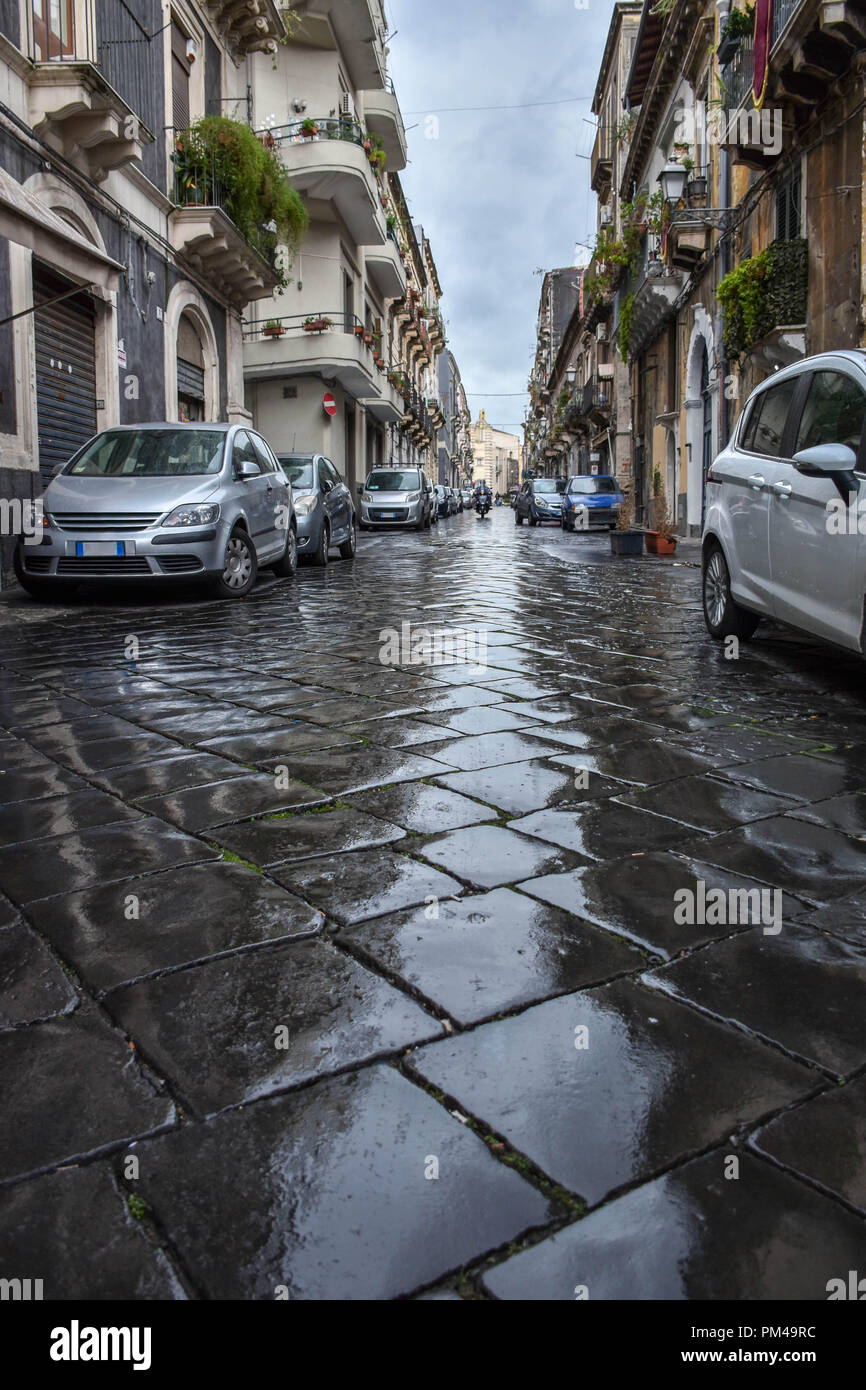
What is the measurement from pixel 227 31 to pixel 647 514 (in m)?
14.8

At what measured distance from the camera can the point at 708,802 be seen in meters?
3.48

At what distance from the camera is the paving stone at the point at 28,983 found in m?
2.11

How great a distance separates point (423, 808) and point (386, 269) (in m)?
32.1

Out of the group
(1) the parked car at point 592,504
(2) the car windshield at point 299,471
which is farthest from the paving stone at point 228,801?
(1) the parked car at point 592,504

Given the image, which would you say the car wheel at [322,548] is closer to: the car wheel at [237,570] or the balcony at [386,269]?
the car wheel at [237,570]

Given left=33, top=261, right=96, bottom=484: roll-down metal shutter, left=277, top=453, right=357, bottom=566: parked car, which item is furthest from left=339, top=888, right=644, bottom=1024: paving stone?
left=277, top=453, right=357, bottom=566: parked car

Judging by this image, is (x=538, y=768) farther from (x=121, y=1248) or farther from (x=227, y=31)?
(x=227, y=31)

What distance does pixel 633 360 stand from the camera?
1243 inches

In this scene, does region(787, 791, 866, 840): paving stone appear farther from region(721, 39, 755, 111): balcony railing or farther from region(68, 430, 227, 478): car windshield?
region(721, 39, 755, 111): balcony railing

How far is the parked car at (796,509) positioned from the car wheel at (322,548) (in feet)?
26.3

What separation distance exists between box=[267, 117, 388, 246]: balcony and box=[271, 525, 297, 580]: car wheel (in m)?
13.9

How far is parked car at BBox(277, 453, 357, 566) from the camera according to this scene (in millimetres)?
14016
